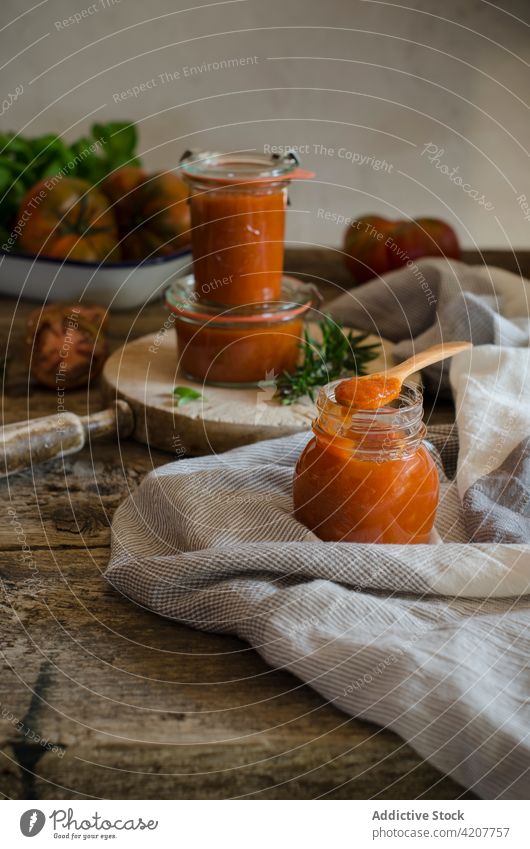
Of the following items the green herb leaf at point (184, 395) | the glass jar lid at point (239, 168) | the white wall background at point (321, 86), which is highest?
the white wall background at point (321, 86)

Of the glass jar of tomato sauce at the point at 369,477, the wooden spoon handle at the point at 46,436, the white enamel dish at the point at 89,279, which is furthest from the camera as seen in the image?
the white enamel dish at the point at 89,279

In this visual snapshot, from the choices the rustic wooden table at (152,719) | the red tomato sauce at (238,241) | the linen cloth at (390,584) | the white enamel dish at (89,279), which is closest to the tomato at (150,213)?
the white enamel dish at (89,279)

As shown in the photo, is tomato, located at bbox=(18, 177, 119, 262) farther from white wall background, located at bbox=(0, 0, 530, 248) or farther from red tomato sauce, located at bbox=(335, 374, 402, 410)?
red tomato sauce, located at bbox=(335, 374, 402, 410)

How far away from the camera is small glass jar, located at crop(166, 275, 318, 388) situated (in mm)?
801

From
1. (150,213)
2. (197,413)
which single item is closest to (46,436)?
(197,413)

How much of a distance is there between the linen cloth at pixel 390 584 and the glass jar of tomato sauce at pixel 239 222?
0.19m

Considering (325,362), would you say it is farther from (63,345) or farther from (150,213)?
(150,213)

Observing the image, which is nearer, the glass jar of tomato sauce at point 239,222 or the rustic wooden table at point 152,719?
the rustic wooden table at point 152,719

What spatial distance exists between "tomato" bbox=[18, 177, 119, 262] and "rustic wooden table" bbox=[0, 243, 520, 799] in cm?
57

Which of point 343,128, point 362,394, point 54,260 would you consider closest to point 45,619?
point 362,394

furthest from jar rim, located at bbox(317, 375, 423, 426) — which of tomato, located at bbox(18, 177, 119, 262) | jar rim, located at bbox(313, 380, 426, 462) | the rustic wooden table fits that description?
tomato, located at bbox(18, 177, 119, 262)

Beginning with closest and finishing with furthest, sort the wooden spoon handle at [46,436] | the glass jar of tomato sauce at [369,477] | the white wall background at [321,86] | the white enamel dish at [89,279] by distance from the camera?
the glass jar of tomato sauce at [369,477]
the wooden spoon handle at [46,436]
the white enamel dish at [89,279]
the white wall background at [321,86]

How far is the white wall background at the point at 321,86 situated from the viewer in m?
1.34

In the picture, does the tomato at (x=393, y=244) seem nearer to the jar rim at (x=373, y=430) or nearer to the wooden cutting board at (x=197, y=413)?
the wooden cutting board at (x=197, y=413)
